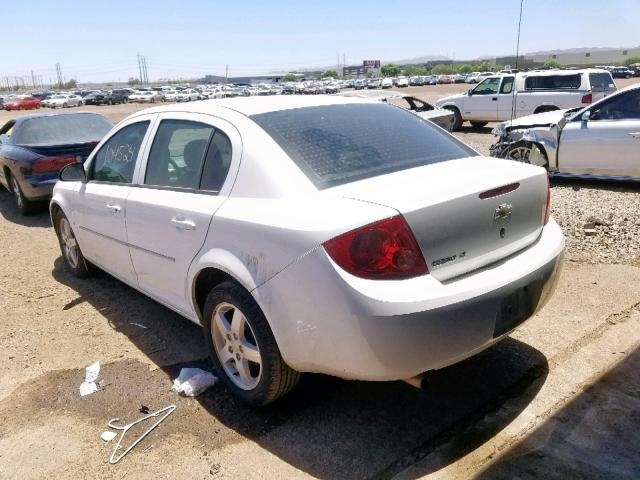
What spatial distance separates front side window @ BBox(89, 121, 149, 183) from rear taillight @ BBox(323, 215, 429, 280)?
7.25 ft

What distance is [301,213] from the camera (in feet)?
8.33

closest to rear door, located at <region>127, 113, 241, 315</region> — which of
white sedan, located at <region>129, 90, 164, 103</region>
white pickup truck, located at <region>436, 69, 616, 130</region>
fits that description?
white pickup truck, located at <region>436, 69, 616, 130</region>

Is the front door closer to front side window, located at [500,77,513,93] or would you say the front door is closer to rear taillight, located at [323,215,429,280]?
front side window, located at [500,77,513,93]

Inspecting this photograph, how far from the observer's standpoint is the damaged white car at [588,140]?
757 centimetres

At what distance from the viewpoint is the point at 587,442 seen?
2582mm

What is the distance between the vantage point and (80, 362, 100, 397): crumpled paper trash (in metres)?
3.42

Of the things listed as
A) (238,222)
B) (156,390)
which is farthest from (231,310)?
(156,390)

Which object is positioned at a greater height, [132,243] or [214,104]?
[214,104]

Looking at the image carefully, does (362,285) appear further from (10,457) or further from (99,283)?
(99,283)

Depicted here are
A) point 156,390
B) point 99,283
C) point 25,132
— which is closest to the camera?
point 156,390

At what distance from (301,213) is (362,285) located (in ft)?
1.53

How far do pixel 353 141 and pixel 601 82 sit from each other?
45.9 feet

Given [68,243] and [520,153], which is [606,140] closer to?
[520,153]

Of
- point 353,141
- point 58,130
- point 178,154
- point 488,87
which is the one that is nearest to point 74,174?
point 178,154
